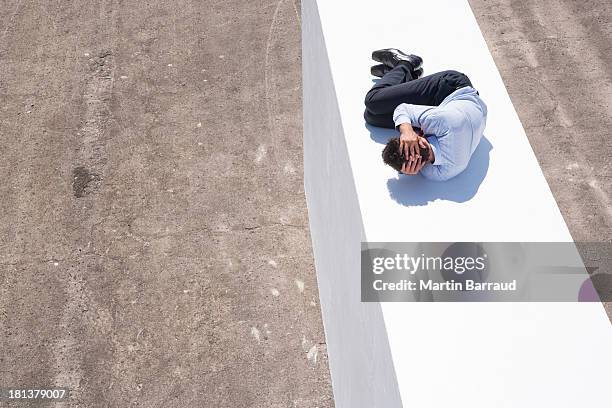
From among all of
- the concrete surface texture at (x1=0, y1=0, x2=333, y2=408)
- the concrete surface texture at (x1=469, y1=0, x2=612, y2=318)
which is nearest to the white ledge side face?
the concrete surface texture at (x1=0, y1=0, x2=333, y2=408)

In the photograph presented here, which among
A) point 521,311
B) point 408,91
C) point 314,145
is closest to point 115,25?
point 314,145

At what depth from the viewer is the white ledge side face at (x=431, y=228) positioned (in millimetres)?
3459

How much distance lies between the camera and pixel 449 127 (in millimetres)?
4090

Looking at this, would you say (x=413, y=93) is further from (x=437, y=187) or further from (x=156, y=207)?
(x=156, y=207)

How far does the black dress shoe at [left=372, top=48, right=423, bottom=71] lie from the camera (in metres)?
4.69

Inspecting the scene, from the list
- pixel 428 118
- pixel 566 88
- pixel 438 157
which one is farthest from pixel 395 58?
pixel 566 88

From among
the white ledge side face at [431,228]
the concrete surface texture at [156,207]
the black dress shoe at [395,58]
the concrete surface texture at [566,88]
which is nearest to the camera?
the white ledge side face at [431,228]

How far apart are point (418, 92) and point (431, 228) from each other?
865 mm

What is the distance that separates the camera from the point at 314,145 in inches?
239

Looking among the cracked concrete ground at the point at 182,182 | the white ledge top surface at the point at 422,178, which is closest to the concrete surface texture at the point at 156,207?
the cracked concrete ground at the point at 182,182

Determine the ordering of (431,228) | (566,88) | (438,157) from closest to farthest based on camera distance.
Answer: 1. (431,228)
2. (438,157)
3. (566,88)

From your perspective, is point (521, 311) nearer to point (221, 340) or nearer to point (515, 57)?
point (221, 340)

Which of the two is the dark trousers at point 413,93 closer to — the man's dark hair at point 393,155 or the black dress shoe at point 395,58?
the black dress shoe at point 395,58

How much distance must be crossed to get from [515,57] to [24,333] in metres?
5.67
